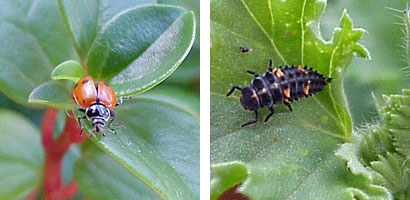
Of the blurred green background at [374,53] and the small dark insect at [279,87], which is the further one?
the blurred green background at [374,53]

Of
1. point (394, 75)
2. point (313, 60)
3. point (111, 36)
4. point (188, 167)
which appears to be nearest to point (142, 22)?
point (111, 36)

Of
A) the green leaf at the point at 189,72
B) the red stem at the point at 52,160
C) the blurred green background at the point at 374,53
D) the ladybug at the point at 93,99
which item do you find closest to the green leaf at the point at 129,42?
the ladybug at the point at 93,99

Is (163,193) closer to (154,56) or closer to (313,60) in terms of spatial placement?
(154,56)

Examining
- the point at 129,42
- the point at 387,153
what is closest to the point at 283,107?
the point at 387,153

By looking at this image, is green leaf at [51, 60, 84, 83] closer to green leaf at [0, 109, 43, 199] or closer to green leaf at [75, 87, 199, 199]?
green leaf at [75, 87, 199, 199]

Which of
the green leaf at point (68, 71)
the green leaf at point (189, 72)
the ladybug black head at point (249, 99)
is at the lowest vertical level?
the green leaf at point (189, 72)

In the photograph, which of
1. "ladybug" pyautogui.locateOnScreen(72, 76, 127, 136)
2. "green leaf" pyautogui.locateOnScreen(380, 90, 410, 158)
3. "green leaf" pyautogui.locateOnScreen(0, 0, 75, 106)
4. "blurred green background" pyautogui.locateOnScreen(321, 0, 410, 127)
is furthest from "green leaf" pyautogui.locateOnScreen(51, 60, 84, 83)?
"blurred green background" pyautogui.locateOnScreen(321, 0, 410, 127)

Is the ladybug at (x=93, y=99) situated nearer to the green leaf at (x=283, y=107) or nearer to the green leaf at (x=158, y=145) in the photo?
the green leaf at (x=158, y=145)
